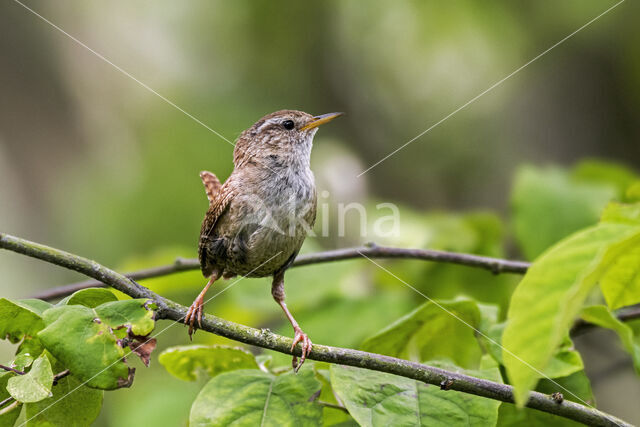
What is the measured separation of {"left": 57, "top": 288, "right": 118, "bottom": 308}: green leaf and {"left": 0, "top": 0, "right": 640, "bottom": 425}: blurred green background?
130 inches

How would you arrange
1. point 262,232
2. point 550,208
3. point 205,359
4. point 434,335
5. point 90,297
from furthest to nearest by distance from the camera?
point 550,208 < point 262,232 < point 434,335 < point 205,359 < point 90,297

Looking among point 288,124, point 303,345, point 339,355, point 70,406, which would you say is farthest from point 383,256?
point 70,406

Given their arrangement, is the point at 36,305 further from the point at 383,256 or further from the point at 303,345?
the point at 383,256

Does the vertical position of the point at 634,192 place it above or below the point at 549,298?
above

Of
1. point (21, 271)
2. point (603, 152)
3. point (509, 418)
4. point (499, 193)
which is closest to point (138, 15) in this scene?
point (21, 271)

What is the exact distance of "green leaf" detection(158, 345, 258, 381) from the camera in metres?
2.37

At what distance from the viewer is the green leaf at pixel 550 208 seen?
11.2 feet

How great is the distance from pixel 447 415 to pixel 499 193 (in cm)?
566

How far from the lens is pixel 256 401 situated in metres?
2.12

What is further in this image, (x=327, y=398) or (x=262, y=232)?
(x=262, y=232)

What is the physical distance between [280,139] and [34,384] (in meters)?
2.30

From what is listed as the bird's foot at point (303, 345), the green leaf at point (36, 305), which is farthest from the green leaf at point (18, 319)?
the bird's foot at point (303, 345)

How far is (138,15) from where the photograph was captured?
31.0 feet

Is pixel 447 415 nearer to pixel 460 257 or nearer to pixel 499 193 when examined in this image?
pixel 460 257
